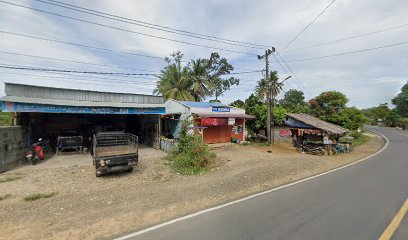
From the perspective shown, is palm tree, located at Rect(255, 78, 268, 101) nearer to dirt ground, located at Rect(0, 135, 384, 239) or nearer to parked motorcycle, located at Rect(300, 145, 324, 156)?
parked motorcycle, located at Rect(300, 145, 324, 156)

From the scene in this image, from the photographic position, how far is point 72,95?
17031 mm

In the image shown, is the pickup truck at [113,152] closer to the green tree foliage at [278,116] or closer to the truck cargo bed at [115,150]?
the truck cargo bed at [115,150]

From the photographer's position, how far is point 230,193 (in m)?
6.74

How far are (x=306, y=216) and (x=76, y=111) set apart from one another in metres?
13.8

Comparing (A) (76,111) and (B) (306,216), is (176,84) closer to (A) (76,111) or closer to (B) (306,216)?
(A) (76,111)

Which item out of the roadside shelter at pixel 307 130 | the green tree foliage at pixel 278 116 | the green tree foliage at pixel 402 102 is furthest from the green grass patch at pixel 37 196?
the green tree foliage at pixel 402 102

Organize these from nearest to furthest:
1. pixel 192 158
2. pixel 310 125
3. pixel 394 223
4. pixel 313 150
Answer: pixel 394 223
pixel 192 158
pixel 313 150
pixel 310 125

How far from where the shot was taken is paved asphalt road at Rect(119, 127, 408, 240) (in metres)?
4.13

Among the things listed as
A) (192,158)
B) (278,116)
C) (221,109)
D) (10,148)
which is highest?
(221,109)

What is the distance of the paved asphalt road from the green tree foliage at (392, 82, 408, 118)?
64656 mm

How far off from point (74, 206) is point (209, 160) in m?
7.15

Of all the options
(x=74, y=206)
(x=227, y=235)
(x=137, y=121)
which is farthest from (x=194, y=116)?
(x=227, y=235)

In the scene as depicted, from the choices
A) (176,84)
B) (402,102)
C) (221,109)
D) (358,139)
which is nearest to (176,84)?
(176,84)

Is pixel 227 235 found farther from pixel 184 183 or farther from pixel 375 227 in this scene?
pixel 184 183
